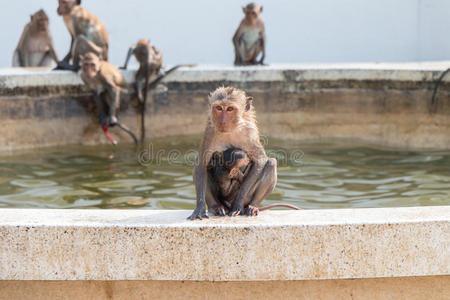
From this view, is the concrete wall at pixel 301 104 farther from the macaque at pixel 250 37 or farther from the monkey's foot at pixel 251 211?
the monkey's foot at pixel 251 211

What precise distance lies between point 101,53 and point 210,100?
200 inches

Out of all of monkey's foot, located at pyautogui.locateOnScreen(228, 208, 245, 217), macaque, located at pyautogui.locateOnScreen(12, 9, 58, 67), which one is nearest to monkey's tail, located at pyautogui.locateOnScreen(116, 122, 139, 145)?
macaque, located at pyautogui.locateOnScreen(12, 9, 58, 67)

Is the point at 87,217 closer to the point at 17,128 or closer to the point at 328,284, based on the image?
the point at 328,284

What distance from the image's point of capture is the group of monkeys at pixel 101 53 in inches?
261

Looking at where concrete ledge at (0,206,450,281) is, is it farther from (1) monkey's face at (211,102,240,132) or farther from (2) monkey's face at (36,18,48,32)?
(2) monkey's face at (36,18,48,32)

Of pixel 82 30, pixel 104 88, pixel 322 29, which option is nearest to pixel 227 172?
pixel 104 88

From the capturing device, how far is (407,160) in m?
5.93

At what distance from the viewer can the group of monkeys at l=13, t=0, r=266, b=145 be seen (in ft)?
21.8

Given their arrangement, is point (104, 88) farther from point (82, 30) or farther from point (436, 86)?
Answer: point (436, 86)

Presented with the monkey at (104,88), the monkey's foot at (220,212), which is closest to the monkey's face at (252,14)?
the monkey at (104,88)

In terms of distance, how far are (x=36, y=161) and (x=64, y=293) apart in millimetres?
4050

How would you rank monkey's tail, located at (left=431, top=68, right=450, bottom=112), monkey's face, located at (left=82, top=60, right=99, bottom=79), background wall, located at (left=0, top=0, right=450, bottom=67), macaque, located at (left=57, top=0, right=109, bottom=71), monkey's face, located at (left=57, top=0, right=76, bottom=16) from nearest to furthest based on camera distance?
monkey's tail, located at (left=431, top=68, right=450, bottom=112) → monkey's face, located at (left=82, top=60, right=99, bottom=79) → macaque, located at (left=57, top=0, right=109, bottom=71) → monkey's face, located at (left=57, top=0, right=76, bottom=16) → background wall, located at (left=0, top=0, right=450, bottom=67)

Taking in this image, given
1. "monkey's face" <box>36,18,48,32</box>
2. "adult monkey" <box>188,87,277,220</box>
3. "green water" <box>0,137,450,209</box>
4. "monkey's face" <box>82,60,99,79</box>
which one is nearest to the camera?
"adult monkey" <box>188,87,277,220</box>

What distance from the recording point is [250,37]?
8070 millimetres
